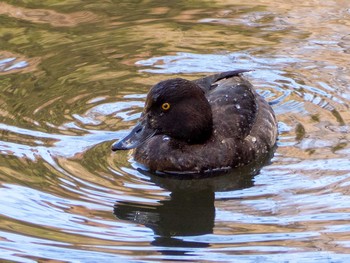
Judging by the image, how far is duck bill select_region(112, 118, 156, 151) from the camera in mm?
9328

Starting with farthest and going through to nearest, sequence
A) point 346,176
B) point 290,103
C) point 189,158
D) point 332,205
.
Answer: point 290,103
point 189,158
point 346,176
point 332,205

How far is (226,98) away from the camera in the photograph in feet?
33.4

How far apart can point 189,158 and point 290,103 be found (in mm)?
1827

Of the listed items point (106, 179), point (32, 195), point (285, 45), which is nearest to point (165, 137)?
point (106, 179)

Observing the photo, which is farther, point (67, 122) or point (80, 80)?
point (80, 80)

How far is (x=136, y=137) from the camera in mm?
9406

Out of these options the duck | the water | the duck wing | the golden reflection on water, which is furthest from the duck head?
the golden reflection on water

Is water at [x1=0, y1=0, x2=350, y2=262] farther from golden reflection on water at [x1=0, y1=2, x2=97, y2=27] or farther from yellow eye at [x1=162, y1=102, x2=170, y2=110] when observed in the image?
yellow eye at [x1=162, y1=102, x2=170, y2=110]

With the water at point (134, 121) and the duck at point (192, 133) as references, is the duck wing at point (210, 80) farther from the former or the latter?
the water at point (134, 121)

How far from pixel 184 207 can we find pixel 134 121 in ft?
6.29

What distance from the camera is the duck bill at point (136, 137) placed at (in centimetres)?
933

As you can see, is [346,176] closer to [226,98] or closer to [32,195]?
[226,98]

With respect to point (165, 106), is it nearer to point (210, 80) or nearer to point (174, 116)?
point (174, 116)

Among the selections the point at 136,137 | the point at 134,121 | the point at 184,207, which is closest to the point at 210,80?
the point at 134,121
